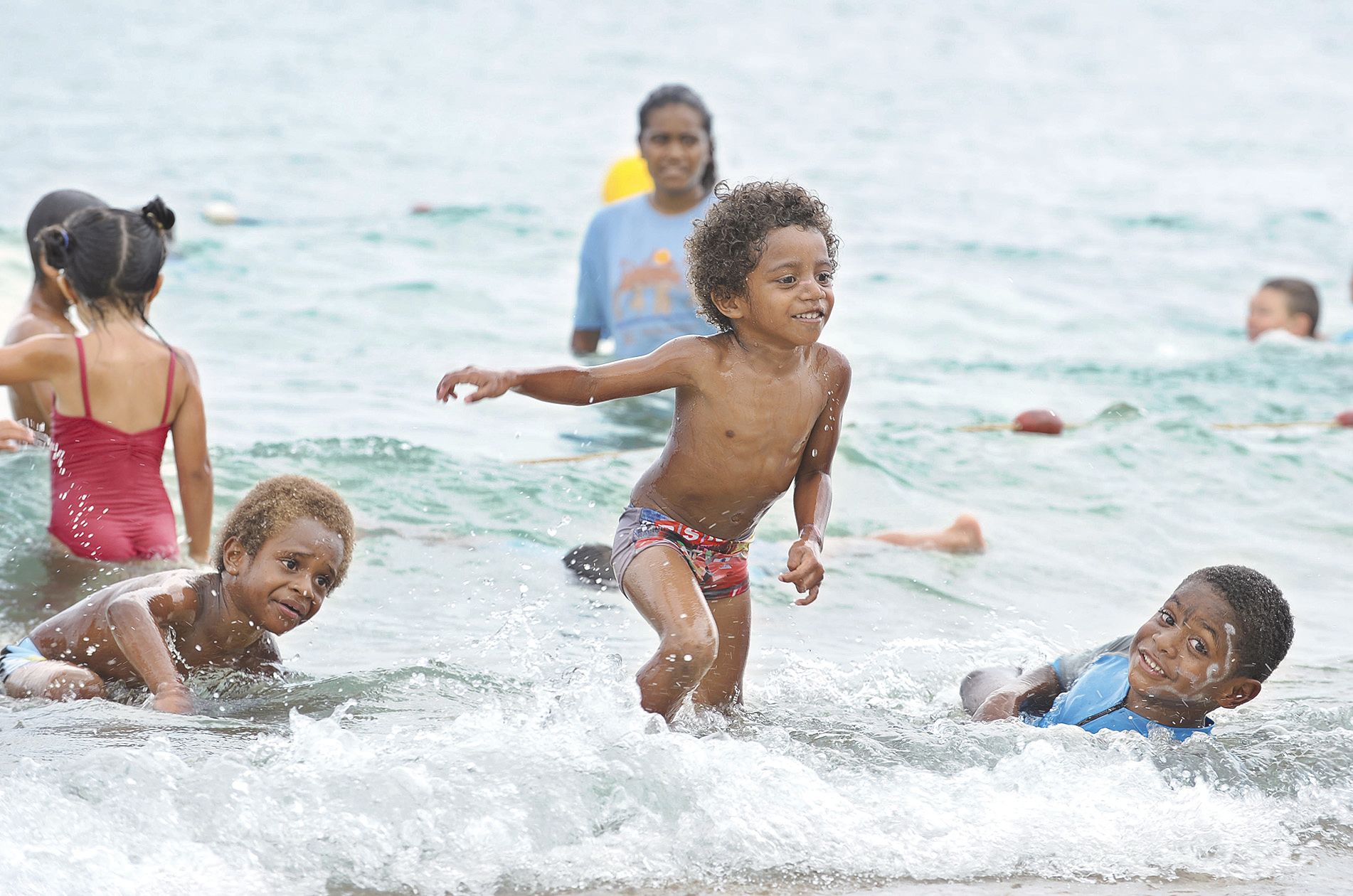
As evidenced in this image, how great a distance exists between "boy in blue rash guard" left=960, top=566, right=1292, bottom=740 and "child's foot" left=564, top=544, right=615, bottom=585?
81.0 inches

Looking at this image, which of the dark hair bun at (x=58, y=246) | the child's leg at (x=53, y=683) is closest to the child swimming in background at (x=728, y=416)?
the child's leg at (x=53, y=683)

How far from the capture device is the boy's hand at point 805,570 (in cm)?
389

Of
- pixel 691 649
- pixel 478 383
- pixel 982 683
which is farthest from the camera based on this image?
pixel 982 683

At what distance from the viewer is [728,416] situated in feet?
14.2

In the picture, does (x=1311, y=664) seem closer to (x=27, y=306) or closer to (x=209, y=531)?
(x=209, y=531)

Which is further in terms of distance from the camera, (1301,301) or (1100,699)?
(1301,301)

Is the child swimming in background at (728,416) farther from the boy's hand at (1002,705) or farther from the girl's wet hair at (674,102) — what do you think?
the girl's wet hair at (674,102)

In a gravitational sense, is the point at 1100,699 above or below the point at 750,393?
below

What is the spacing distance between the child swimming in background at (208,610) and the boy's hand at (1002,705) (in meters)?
2.06

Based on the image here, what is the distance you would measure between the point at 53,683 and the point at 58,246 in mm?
1773

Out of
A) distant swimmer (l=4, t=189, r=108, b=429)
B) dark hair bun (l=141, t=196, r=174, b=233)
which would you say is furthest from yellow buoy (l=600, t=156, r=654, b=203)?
dark hair bun (l=141, t=196, r=174, b=233)

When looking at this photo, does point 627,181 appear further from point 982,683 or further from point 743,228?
point 743,228

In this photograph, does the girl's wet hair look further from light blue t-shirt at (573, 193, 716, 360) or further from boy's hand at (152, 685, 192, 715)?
boy's hand at (152, 685, 192, 715)

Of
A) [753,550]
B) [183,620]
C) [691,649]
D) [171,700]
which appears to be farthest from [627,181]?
[691,649]
